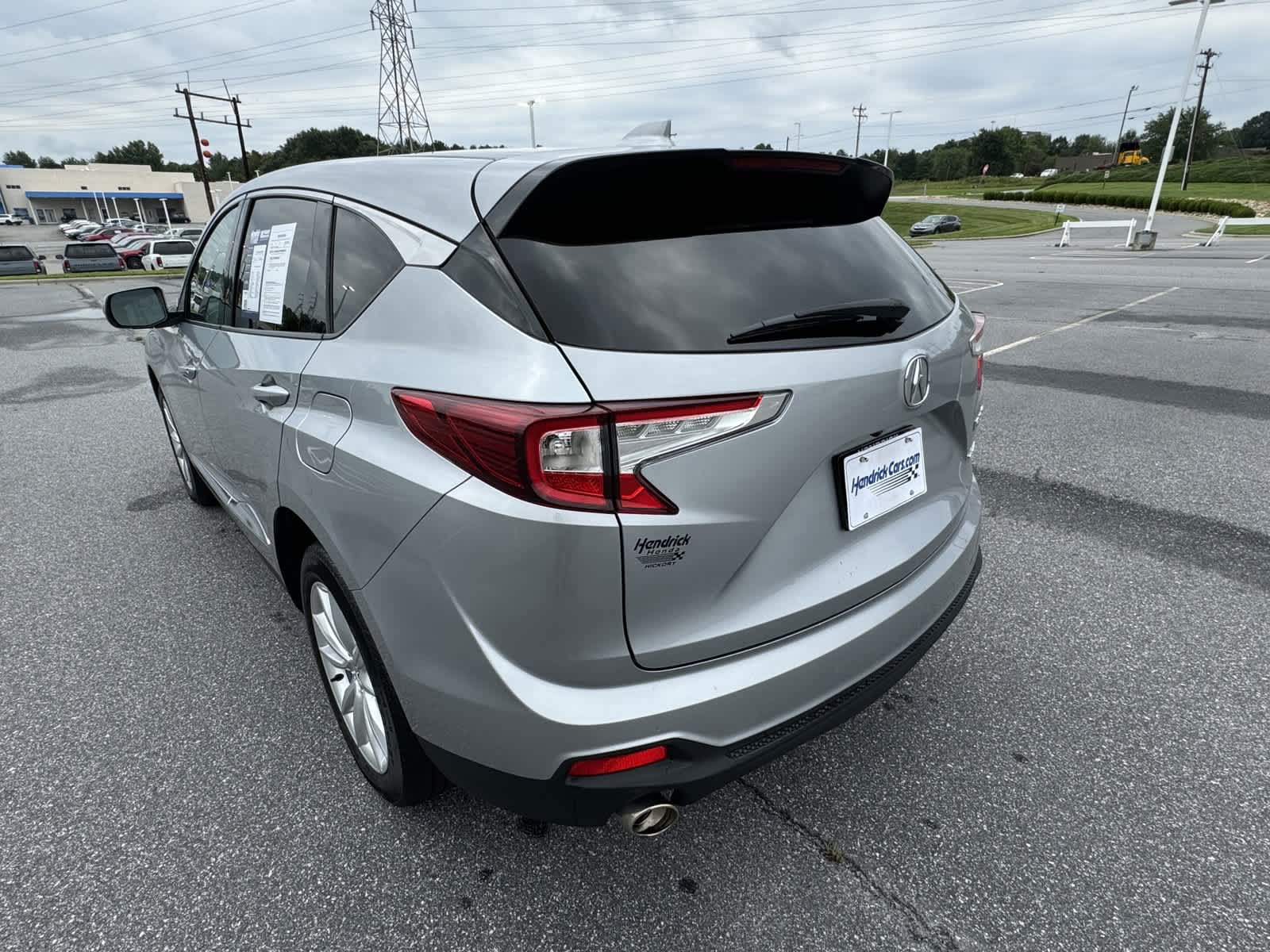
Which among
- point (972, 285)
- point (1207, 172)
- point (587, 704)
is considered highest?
point (587, 704)

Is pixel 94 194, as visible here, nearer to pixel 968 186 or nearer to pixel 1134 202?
pixel 1134 202

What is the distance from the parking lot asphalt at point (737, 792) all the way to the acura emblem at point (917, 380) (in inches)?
45.8

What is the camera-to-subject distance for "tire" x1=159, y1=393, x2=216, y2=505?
4.01 metres

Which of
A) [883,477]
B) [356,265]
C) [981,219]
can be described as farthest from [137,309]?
[981,219]

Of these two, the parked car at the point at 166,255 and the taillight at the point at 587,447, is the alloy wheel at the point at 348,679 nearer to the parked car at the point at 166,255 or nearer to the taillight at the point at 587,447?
the taillight at the point at 587,447

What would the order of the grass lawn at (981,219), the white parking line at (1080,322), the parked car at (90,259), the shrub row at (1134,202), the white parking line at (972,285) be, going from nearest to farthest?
the white parking line at (1080,322) → the white parking line at (972,285) → the parked car at (90,259) → the grass lawn at (981,219) → the shrub row at (1134,202)

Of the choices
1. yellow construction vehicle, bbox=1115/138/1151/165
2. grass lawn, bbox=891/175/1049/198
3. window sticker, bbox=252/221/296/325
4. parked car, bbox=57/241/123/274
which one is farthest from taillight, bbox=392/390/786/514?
yellow construction vehicle, bbox=1115/138/1151/165

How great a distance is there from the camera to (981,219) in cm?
4506

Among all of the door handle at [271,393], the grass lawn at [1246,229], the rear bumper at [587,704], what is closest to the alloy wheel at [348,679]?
the rear bumper at [587,704]

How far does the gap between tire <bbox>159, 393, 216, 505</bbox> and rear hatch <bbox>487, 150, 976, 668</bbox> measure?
328 centimetres

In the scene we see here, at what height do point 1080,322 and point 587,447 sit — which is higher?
point 587,447

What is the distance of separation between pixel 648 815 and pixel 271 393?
61.4 inches

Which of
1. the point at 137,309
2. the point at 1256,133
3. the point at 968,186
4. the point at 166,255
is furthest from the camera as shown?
the point at 1256,133

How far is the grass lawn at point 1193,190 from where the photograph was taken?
51250 mm
